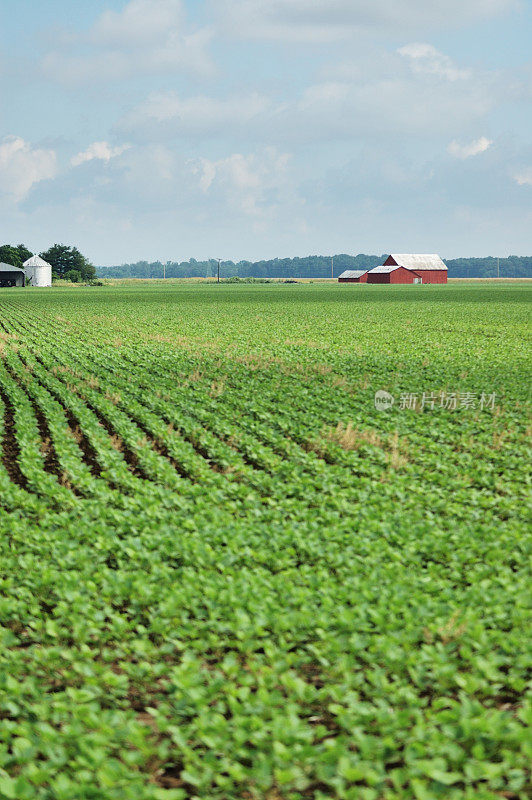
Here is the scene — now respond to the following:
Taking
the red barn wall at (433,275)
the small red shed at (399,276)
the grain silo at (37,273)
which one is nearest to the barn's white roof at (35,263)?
the grain silo at (37,273)

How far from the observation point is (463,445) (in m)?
11.0

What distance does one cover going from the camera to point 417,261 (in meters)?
136

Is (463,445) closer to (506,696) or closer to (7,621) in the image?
(506,696)

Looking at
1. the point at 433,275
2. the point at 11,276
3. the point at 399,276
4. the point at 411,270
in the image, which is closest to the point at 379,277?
the point at 399,276

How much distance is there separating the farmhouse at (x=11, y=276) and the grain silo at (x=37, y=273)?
6.35 metres

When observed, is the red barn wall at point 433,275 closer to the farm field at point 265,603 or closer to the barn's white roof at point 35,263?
the barn's white roof at point 35,263

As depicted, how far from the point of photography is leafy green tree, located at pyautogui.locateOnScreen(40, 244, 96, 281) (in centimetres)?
14825

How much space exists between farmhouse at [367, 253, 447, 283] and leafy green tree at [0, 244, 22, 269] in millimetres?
66036

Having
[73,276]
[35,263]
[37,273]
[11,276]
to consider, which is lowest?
[11,276]

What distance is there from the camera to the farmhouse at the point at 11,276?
116250mm

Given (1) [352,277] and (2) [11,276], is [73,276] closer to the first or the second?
(2) [11,276]

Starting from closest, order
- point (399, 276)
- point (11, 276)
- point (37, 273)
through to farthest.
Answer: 1. point (11, 276)
2. point (37, 273)
3. point (399, 276)

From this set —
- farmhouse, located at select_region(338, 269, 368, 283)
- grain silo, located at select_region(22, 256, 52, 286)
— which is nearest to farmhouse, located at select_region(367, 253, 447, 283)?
farmhouse, located at select_region(338, 269, 368, 283)

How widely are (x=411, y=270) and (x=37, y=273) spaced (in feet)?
218
